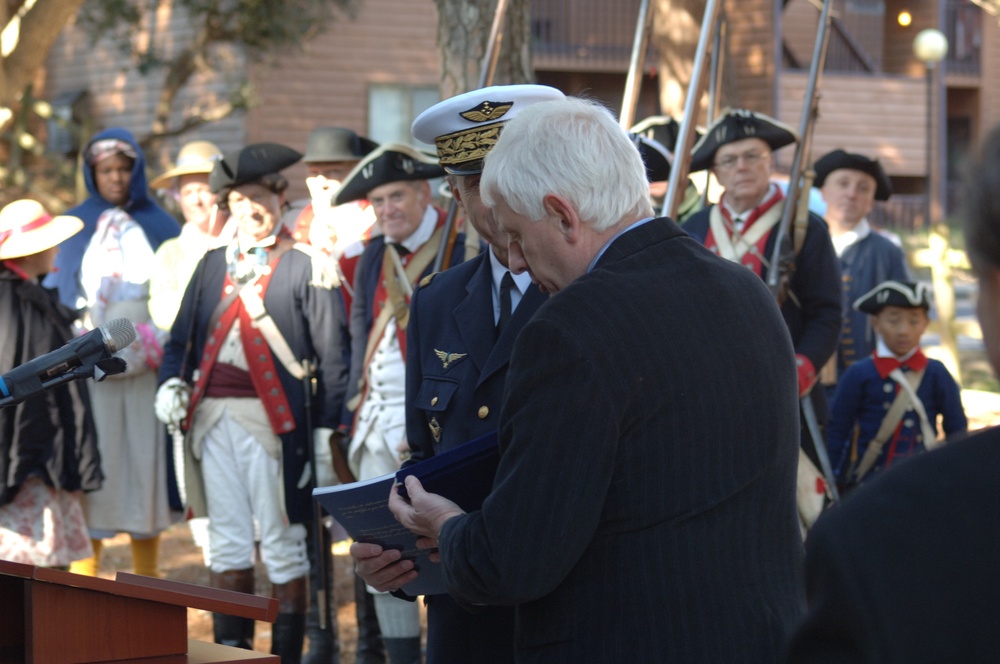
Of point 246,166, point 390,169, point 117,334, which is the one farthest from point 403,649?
point 117,334

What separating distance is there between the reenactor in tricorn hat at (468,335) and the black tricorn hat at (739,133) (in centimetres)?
270

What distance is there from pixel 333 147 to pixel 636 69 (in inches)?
87.3

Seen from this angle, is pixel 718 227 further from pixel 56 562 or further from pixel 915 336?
pixel 56 562

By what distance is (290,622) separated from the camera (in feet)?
18.4

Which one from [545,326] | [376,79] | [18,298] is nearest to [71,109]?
[376,79]

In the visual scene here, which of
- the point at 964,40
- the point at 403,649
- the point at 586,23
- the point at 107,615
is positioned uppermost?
the point at 586,23

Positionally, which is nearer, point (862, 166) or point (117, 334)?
point (117, 334)

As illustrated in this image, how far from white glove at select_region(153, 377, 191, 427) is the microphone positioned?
3472 millimetres

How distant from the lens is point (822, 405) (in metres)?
5.30

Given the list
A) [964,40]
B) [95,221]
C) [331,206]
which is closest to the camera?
[331,206]

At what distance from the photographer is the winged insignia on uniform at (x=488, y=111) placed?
300 cm

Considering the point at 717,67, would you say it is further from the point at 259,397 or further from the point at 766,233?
the point at 259,397

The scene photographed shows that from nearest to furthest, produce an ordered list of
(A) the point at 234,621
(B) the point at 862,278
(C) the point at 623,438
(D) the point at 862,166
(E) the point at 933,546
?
1. (E) the point at 933,546
2. (C) the point at 623,438
3. (A) the point at 234,621
4. (D) the point at 862,166
5. (B) the point at 862,278

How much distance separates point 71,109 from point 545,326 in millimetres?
18502
